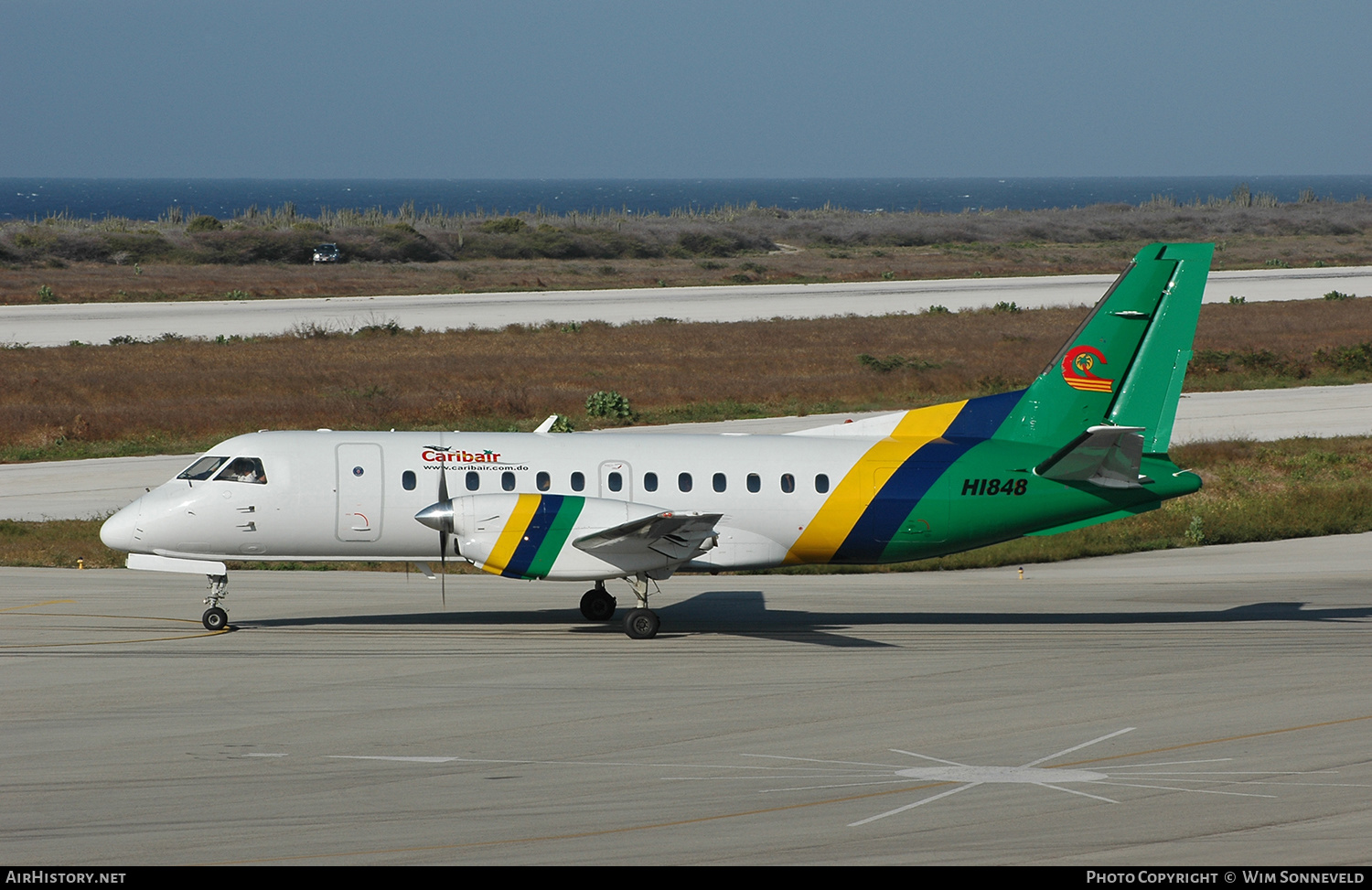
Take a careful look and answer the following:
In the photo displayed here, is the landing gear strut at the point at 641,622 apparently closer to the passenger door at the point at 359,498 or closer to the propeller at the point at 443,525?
the propeller at the point at 443,525

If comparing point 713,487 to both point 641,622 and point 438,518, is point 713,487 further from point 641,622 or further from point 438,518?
point 438,518

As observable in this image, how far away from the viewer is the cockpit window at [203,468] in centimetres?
1945

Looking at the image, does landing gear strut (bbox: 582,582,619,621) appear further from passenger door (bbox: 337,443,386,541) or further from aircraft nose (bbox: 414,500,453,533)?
passenger door (bbox: 337,443,386,541)

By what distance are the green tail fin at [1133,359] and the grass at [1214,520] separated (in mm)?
6183

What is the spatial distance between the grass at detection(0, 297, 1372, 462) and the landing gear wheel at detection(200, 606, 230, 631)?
61.0 ft

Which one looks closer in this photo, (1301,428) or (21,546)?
(21,546)

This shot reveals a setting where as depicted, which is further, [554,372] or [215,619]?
[554,372]

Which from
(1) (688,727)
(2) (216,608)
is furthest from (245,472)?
(1) (688,727)

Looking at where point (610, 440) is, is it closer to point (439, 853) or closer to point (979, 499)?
point (979, 499)

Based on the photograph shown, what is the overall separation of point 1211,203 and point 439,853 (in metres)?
199

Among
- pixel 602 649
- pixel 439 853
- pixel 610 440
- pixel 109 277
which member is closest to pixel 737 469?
pixel 610 440

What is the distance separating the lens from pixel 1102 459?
65.9ft

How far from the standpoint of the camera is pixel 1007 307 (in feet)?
244

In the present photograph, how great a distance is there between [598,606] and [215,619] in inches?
232
